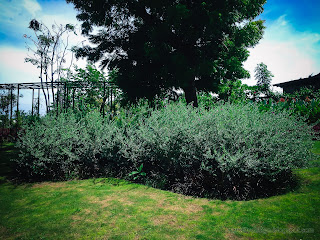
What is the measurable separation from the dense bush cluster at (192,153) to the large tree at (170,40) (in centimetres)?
308

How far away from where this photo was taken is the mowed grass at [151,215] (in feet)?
8.32

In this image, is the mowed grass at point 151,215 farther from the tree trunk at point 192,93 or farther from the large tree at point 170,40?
the tree trunk at point 192,93

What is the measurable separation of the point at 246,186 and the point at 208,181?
0.66 meters

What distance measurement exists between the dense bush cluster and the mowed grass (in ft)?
1.22

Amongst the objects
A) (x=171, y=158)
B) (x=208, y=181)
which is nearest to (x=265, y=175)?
(x=208, y=181)

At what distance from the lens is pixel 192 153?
159 inches

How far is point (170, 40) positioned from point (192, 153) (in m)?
6.12

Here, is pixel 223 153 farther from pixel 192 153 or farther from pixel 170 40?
pixel 170 40

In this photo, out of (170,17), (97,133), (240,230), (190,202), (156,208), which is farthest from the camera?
(170,17)

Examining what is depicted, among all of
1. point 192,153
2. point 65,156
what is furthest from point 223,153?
point 65,156

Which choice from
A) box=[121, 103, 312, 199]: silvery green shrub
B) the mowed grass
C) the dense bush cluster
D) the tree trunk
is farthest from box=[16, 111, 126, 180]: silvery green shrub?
the tree trunk

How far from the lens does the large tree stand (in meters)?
7.27

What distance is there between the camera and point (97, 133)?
5.44m

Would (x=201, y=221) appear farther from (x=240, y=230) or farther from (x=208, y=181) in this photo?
(x=208, y=181)
